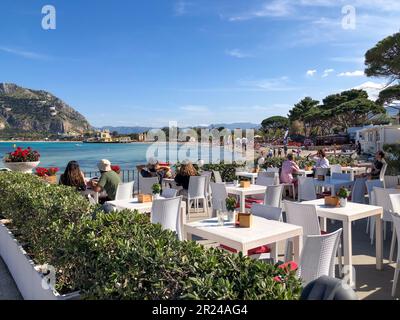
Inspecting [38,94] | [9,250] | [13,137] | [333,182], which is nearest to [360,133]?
[333,182]

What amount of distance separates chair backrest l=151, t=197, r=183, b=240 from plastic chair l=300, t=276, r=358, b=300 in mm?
2633

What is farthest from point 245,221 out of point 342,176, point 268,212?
point 342,176

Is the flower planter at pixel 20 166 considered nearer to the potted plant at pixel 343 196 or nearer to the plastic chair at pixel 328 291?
the potted plant at pixel 343 196

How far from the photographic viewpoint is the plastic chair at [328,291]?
118 cm

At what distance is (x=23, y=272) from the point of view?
3020 mm

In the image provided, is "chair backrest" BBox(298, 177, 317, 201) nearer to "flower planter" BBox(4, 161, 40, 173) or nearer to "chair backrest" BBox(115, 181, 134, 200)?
"chair backrest" BBox(115, 181, 134, 200)

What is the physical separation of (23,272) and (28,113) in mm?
78466

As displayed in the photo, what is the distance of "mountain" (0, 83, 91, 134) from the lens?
231 ft

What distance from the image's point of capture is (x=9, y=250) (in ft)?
11.9

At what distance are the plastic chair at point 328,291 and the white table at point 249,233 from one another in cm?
133

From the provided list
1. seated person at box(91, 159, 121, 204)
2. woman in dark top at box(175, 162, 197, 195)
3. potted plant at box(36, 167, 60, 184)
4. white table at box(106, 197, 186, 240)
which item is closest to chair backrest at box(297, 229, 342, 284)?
white table at box(106, 197, 186, 240)

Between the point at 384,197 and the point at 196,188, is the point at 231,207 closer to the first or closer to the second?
the point at 384,197
